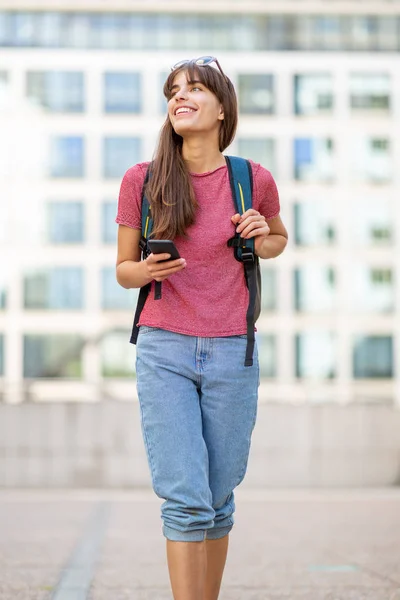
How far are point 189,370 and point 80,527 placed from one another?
419 cm

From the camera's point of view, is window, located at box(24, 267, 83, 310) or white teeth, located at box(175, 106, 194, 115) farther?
window, located at box(24, 267, 83, 310)

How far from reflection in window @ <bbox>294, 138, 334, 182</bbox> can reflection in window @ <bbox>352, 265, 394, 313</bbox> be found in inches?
154

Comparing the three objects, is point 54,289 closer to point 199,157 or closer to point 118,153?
point 118,153

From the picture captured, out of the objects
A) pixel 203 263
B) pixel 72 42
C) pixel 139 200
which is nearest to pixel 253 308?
pixel 203 263

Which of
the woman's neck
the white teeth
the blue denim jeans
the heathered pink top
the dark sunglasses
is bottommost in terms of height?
the blue denim jeans

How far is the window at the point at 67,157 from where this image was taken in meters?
42.2

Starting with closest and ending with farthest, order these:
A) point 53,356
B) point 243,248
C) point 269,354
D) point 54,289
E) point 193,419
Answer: point 193,419 → point 243,248 → point 269,354 → point 53,356 → point 54,289

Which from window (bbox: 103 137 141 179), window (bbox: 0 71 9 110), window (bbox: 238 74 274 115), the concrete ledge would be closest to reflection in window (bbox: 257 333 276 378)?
window (bbox: 103 137 141 179)

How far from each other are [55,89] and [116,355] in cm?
1080

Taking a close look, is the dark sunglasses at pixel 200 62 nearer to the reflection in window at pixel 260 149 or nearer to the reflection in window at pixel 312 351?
the reflection in window at pixel 312 351

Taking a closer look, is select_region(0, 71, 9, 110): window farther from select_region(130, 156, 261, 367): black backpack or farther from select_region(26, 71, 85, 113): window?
select_region(130, 156, 261, 367): black backpack

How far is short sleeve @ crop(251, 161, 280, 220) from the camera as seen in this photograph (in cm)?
294

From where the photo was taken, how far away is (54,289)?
42.5 metres

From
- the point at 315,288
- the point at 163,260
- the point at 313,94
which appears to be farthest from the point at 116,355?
the point at 163,260
